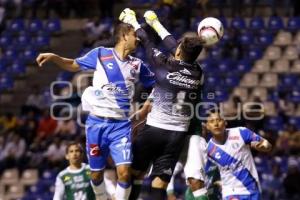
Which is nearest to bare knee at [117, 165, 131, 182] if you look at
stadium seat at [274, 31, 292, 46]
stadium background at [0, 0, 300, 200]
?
stadium background at [0, 0, 300, 200]

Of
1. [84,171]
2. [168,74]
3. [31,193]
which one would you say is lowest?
[31,193]

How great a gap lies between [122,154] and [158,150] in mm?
523

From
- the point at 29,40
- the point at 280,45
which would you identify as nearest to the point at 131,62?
the point at 280,45

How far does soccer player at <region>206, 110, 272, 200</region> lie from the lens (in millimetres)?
13750

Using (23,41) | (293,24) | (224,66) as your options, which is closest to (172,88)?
(224,66)

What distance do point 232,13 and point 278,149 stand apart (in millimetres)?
5792

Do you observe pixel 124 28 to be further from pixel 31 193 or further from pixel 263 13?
pixel 263 13

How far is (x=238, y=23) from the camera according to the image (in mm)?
24969

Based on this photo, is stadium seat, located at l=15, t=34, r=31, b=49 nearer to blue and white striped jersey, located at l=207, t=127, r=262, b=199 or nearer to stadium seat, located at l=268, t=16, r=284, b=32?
stadium seat, located at l=268, t=16, r=284, b=32

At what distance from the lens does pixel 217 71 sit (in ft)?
79.3

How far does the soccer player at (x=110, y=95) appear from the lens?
12.1 meters

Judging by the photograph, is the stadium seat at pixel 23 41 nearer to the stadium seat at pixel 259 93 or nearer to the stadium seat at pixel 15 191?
the stadium seat at pixel 15 191

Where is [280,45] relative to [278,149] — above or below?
above

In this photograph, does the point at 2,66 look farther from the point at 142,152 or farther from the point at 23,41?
the point at 142,152
